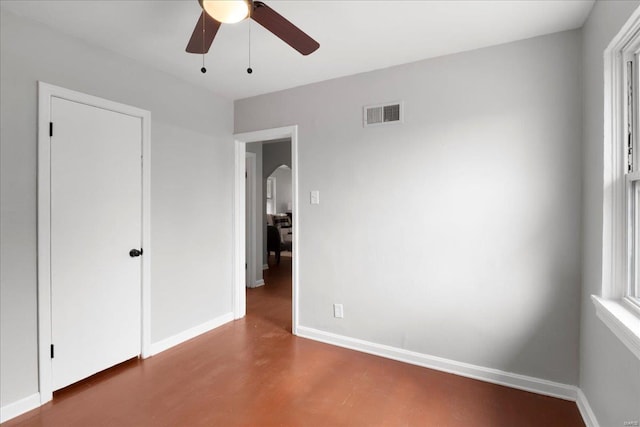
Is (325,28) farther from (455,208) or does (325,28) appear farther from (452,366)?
(452,366)

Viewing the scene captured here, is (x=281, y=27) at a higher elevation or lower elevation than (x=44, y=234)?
higher

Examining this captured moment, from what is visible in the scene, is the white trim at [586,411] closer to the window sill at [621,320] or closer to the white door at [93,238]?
the window sill at [621,320]

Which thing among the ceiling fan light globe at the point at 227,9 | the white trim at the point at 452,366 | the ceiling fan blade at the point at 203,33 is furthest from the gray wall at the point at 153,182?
the ceiling fan light globe at the point at 227,9

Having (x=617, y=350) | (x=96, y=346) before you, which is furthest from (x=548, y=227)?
(x=96, y=346)

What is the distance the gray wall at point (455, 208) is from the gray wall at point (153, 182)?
0.99 m

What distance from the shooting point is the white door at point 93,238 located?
2.24 m

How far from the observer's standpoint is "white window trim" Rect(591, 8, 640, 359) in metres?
1.66

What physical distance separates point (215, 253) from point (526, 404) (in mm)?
2988

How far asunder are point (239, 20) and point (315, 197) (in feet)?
6.16

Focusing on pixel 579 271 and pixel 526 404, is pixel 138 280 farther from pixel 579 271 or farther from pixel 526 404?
pixel 579 271

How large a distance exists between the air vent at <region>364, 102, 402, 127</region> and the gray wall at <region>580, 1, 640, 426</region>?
1.25 m

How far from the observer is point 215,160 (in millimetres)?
3479

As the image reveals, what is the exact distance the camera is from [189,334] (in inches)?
126

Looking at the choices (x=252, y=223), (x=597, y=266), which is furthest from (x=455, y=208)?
(x=252, y=223)
